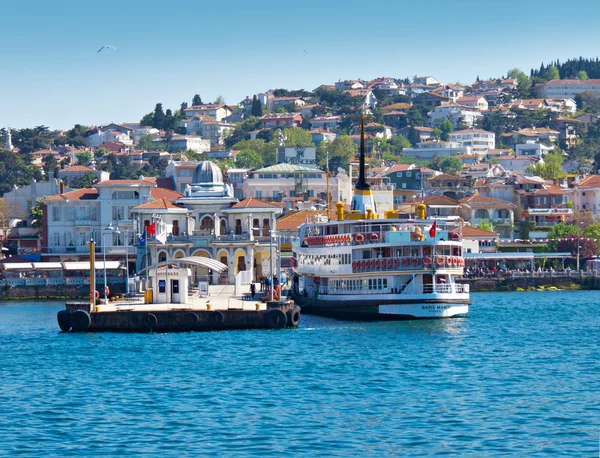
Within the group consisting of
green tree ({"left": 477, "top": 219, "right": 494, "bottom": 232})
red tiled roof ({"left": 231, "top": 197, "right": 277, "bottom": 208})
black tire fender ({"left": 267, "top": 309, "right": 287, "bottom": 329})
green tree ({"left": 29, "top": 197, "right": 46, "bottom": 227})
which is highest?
green tree ({"left": 29, "top": 197, "right": 46, "bottom": 227})

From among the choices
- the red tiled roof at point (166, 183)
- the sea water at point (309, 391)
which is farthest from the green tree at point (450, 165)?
the sea water at point (309, 391)

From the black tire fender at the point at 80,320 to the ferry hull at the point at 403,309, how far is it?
15.1 meters

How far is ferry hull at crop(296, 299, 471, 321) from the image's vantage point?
68938mm

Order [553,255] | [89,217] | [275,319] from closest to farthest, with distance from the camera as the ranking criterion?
[275,319]
[89,217]
[553,255]

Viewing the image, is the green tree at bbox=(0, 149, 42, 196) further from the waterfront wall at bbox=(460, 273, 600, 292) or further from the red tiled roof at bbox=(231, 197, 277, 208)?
the waterfront wall at bbox=(460, 273, 600, 292)

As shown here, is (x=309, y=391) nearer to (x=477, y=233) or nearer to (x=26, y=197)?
(x=477, y=233)

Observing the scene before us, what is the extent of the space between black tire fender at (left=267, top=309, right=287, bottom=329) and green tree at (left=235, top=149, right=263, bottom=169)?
124m

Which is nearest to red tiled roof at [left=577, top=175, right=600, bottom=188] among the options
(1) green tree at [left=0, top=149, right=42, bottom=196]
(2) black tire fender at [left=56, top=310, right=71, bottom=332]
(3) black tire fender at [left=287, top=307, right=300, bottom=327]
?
(1) green tree at [left=0, top=149, right=42, bottom=196]

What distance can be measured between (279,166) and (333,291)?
62989 millimetres

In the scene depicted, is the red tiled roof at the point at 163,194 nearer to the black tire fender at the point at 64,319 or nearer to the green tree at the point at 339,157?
the black tire fender at the point at 64,319

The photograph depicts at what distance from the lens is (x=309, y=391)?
4566cm

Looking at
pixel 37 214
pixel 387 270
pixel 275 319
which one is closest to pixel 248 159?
pixel 37 214

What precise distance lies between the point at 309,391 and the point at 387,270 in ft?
82.1

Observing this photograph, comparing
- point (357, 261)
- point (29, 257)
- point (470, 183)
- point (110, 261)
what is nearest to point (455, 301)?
point (357, 261)
